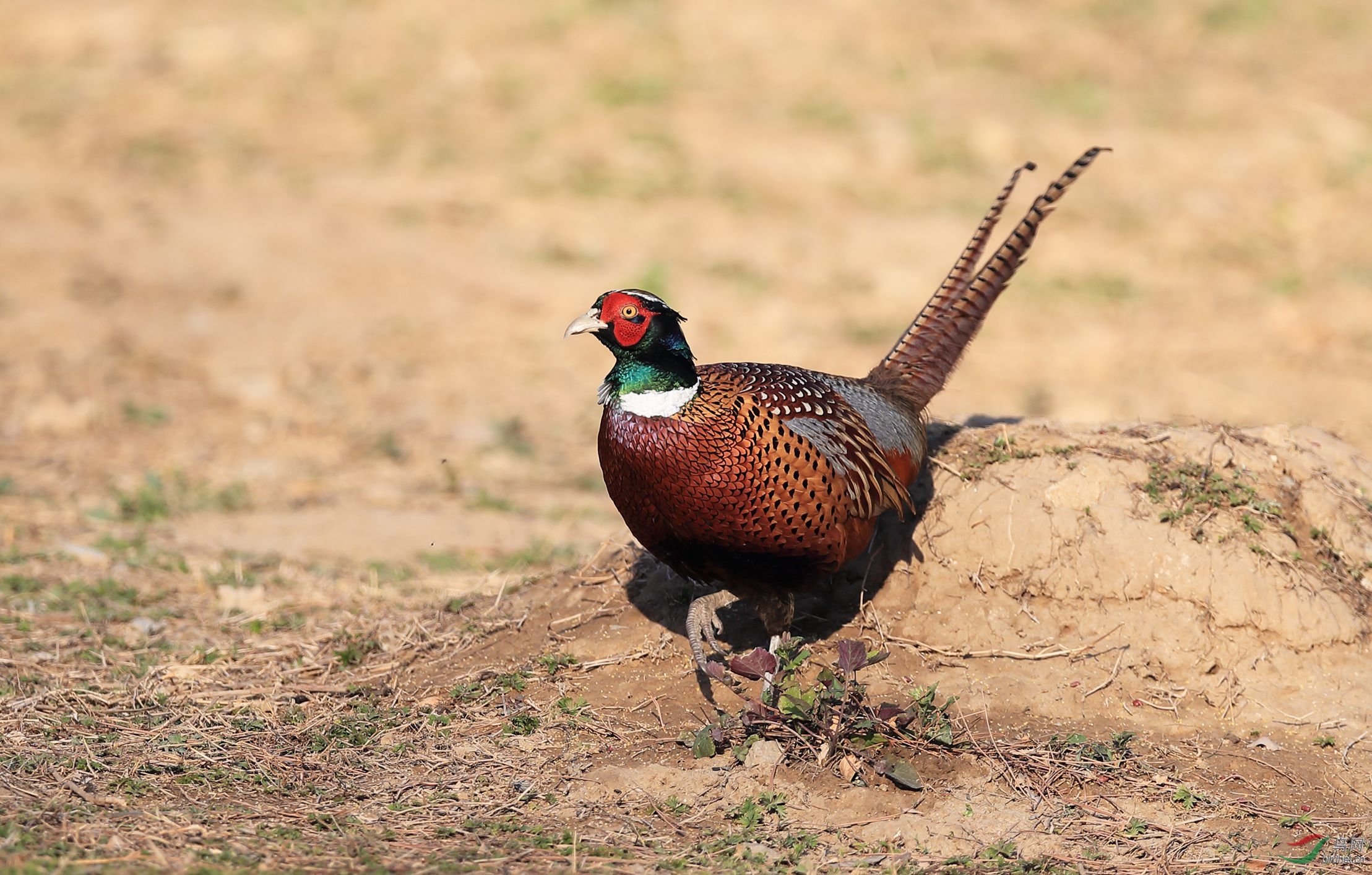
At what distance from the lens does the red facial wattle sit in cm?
455

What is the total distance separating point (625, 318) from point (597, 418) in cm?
547

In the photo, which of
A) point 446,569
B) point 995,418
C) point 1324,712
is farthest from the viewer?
point 446,569

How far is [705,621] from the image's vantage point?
5047 mm

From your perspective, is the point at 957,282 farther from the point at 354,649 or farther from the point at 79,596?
the point at 79,596

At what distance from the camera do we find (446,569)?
7.14m

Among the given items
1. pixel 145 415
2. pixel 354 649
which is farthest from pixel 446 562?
pixel 145 415

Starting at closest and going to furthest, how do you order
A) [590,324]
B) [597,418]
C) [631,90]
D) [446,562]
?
[590,324]
[446,562]
[597,418]
[631,90]

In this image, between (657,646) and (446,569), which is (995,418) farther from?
(446,569)

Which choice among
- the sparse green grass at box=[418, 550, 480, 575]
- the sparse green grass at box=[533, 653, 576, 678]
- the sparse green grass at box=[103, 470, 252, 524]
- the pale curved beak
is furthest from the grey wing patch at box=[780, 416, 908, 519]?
the sparse green grass at box=[103, 470, 252, 524]

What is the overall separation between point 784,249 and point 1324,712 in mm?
8054

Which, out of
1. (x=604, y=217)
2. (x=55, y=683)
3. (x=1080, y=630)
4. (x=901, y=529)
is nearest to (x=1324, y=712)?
(x=1080, y=630)

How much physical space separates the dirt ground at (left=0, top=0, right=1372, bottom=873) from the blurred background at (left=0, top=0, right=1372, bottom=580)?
6cm

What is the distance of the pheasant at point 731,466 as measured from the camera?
4562 mm

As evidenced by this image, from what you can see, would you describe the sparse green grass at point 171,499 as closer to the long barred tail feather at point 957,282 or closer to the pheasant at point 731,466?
the pheasant at point 731,466
